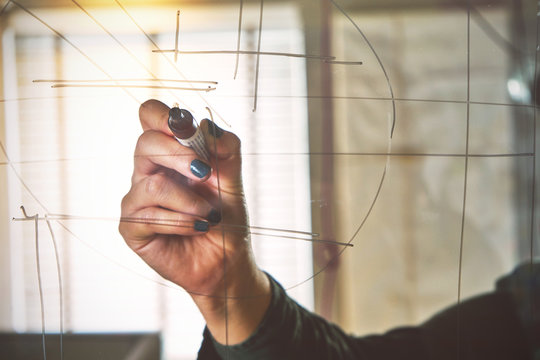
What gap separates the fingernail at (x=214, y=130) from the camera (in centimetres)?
28

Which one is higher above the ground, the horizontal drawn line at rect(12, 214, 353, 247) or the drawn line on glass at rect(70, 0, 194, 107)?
the drawn line on glass at rect(70, 0, 194, 107)

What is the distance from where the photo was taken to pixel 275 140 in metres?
0.30

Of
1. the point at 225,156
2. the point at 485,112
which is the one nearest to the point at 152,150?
the point at 225,156

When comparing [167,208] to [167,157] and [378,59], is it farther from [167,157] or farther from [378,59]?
[378,59]

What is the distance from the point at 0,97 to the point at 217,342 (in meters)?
0.26

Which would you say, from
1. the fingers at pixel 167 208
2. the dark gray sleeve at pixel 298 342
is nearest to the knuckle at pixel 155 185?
the fingers at pixel 167 208

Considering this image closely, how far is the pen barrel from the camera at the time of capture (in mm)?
268

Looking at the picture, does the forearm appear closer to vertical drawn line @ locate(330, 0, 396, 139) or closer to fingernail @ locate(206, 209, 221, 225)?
fingernail @ locate(206, 209, 221, 225)

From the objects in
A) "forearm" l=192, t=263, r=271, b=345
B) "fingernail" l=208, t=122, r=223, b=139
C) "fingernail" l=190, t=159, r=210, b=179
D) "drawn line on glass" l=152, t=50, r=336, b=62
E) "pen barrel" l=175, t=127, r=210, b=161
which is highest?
"drawn line on glass" l=152, t=50, r=336, b=62

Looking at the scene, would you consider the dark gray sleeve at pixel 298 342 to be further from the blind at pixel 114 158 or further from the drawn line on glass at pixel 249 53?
the drawn line on glass at pixel 249 53

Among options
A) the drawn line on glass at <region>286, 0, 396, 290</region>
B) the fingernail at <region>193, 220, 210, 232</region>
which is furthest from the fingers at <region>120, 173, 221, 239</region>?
the drawn line on glass at <region>286, 0, 396, 290</region>

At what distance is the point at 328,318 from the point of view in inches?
13.0

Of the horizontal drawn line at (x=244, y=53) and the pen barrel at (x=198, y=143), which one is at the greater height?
the horizontal drawn line at (x=244, y=53)

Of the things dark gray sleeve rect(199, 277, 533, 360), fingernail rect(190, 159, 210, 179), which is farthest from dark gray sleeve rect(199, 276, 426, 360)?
fingernail rect(190, 159, 210, 179)
